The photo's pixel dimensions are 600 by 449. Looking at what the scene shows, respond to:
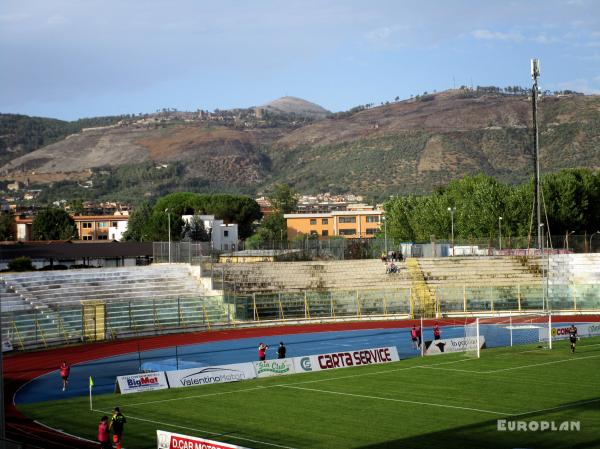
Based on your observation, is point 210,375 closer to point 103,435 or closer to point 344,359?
point 344,359

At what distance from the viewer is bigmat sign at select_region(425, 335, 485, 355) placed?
151 feet

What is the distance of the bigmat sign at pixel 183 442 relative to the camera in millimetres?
21386

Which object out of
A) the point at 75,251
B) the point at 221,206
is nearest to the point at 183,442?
the point at 75,251

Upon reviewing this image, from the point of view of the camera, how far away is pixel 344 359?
42219 millimetres

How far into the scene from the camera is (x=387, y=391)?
114 ft

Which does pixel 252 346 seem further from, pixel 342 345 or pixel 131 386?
pixel 131 386

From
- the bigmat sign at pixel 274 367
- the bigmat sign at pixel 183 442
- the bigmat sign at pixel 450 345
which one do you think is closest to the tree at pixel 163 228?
the bigmat sign at pixel 450 345

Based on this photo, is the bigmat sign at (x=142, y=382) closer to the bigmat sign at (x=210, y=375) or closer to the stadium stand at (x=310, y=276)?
the bigmat sign at (x=210, y=375)

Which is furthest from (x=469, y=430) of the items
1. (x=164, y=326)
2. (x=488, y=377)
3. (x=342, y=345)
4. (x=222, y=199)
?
(x=222, y=199)

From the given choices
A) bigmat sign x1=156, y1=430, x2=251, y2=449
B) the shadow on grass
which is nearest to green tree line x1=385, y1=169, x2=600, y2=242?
the shadow on grass

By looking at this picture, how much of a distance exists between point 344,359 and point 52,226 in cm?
11437

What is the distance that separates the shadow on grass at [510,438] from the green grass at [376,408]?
30 mm

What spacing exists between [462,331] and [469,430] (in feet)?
104

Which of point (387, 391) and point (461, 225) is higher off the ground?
point (461, 225)
